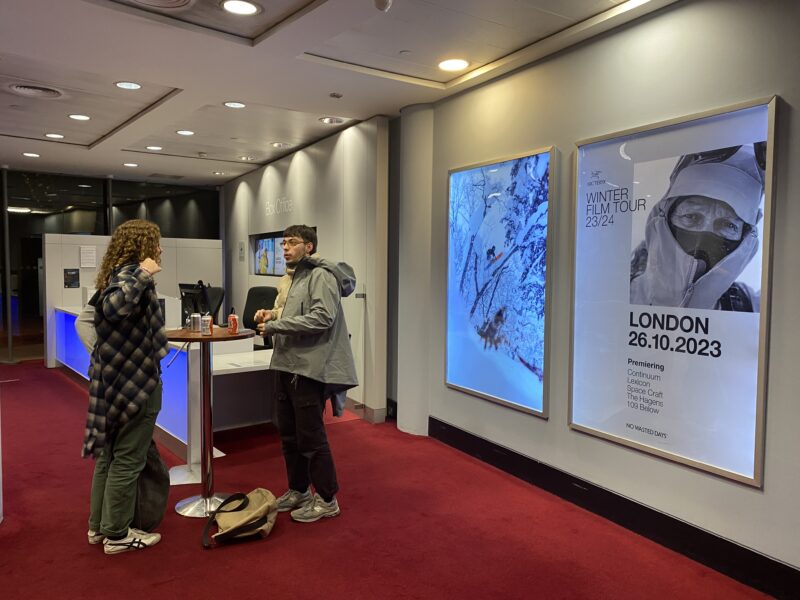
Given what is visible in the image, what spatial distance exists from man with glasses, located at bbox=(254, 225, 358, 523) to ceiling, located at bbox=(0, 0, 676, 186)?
1.31 meters

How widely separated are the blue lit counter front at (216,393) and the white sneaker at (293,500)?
0.86m

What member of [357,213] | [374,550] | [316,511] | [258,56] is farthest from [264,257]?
[374,550]

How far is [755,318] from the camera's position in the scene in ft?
9.09

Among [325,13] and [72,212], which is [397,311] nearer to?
[325,13]

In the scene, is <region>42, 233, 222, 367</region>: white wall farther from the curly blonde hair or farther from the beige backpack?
the beige backpack

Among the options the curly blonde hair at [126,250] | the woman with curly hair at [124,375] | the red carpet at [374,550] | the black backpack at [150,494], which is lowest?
the red carpet at [374,550]

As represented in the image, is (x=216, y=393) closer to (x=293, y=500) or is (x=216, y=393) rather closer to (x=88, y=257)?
(x=293, y=500)

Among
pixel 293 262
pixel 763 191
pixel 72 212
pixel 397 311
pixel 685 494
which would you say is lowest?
pixel 685 494

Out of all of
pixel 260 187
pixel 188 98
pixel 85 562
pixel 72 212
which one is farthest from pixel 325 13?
pixel 72 212

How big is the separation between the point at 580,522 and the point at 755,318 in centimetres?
150

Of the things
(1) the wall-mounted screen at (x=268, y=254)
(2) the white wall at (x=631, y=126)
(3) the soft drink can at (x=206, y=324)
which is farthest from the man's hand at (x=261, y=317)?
(1) the wall-mounted screen at (x=268, y=254)

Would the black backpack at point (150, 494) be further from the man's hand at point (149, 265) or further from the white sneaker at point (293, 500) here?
the man's hand at point (149, 265)

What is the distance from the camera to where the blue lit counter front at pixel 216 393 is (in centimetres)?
413

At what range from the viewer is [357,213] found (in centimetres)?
578
